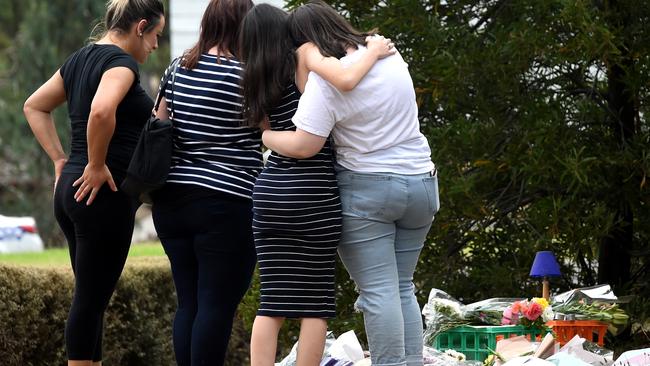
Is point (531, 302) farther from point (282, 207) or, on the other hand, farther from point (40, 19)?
point (40, 19)

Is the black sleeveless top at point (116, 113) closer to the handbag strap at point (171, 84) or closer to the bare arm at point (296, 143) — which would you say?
the handbag strap at point (171, 84)

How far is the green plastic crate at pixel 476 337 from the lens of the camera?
504 cm

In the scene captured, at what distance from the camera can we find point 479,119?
5.80 m

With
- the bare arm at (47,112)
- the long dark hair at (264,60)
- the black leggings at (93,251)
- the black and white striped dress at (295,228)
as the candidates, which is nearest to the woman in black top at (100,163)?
the black leggings at (93,251)

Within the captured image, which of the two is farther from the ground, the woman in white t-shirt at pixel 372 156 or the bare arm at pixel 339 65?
the bare arm at pixel 339 65

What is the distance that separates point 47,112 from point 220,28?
3.46 ft

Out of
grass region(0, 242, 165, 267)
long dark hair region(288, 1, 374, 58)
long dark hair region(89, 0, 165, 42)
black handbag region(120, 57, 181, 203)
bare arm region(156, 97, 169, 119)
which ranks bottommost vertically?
grass region(0, 242, 165, 267)

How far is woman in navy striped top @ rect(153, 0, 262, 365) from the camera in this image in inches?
165

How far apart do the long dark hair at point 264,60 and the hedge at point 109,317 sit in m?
1.95

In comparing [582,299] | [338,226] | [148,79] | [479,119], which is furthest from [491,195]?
[148,79]

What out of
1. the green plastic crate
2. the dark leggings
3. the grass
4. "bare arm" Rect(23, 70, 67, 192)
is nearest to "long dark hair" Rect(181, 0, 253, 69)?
the dark leggings

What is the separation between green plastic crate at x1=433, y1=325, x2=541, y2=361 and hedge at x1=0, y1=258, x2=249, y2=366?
196 centimetres

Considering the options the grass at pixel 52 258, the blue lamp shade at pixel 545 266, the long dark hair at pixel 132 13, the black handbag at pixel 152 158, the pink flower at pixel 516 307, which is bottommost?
the pink flower at pixel 516 307

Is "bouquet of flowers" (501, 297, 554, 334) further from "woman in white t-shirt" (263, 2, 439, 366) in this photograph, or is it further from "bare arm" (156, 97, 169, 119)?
"bare arm" (156, 97, 169, 119)
